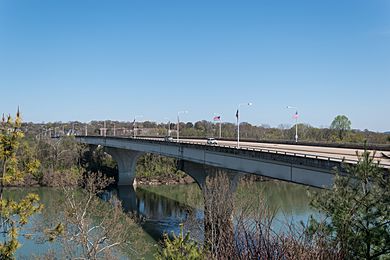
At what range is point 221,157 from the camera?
104 feet

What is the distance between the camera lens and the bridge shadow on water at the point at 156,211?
34.2 meters

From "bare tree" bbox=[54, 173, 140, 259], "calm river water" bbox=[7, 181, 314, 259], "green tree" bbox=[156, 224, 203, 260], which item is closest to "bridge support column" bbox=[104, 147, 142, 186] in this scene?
"calm river water" bbox=[7, 181, 314, 259]

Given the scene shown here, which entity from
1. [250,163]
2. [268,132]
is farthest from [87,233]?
[268,132]

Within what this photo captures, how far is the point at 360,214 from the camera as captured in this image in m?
10.3

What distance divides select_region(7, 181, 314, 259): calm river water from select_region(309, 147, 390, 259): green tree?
606 inches

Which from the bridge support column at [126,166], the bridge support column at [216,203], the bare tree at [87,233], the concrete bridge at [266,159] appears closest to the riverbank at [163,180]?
the bridge support column at [126,166]

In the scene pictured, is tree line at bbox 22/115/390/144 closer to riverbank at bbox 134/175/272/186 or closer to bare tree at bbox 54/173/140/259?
riverbank at bbox 134/175/272/186

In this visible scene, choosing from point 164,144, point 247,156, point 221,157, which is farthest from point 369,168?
point 164,144

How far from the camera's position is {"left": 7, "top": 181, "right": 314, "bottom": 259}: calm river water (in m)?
30.1

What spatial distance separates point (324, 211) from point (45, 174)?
199 feet

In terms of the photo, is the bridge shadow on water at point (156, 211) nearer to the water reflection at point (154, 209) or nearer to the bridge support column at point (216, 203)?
the water reflection at point (154, 209)

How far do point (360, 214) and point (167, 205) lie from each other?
4158cm

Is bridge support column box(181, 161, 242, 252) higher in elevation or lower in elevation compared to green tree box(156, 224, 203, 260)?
lower

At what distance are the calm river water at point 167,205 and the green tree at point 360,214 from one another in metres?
15.4
